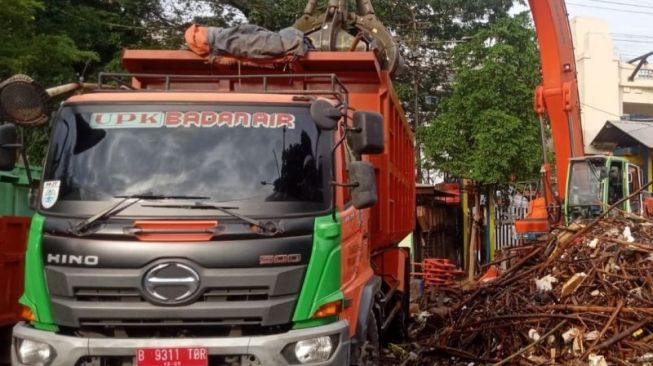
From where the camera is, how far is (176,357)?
446 cm

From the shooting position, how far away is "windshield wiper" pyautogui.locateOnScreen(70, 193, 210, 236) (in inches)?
183

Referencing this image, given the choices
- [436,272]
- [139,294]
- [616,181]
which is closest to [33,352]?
[139,294]

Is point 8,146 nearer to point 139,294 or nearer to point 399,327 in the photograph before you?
point 139,294

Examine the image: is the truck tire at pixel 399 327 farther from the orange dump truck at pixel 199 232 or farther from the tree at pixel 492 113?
the tree at pixel 492 113

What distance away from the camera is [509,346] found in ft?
26.1

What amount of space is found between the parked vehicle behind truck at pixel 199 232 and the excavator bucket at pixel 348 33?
218cm

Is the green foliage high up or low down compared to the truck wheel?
up

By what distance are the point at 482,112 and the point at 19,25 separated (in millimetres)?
9789

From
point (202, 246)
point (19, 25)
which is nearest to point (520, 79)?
point (19, 25)

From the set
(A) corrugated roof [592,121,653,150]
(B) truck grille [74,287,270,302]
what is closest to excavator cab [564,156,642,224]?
(B) truck grille [74,287,270,302]

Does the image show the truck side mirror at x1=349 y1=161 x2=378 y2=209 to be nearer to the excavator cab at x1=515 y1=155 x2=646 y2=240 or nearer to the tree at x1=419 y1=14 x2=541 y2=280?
the excavator cab at x1=515 y1=155 x2=646 y2=240

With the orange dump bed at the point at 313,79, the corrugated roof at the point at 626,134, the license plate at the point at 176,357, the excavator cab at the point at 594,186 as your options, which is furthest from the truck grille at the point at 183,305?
the corrugated roof at the point at 626,134

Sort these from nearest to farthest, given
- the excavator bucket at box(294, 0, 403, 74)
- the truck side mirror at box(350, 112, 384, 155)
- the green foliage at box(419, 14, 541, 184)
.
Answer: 1. the truck side mirror at box(350, 112, 384, 155)
2. the excavator bucket at box(294, 0, 403, 74)
3. the green foliage at box(419, 14, 541, 184)

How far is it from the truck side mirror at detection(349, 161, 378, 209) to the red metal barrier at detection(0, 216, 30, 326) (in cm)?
366
